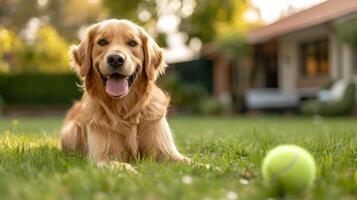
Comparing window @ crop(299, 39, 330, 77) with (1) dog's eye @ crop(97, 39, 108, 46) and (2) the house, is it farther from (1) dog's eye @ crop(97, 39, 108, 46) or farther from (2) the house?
(1) dog's eye @ crop(97, 39, 108, 46)

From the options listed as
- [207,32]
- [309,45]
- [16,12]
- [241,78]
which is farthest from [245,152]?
[16,12]

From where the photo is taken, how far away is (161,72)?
4926 mm

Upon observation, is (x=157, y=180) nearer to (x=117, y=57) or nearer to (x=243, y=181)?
(x=243, y=181)

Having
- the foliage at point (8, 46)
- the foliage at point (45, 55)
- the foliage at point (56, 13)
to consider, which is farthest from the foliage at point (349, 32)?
the foliage at point (56, 13)

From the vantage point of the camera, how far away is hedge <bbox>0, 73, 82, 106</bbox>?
26.1 metres

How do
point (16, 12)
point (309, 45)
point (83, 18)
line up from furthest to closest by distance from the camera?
1. point (83, 18)
2. point (16, 12)
3. point (309, 45)

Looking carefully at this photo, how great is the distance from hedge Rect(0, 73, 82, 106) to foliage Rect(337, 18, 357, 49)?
14089 mm

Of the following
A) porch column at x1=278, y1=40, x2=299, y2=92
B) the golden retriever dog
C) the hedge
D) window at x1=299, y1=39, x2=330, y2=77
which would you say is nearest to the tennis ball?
the golden retriever dog

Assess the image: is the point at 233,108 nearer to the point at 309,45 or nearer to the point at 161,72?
the point at 309,45

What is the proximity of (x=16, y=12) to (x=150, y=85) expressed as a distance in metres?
40.4

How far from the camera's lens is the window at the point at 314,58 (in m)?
21.0

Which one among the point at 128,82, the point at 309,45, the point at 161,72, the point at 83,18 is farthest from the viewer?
the point at 83,18

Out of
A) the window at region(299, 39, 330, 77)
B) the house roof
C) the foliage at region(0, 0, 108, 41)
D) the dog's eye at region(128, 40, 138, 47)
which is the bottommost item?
the window at region(299, 39, 330, 77)

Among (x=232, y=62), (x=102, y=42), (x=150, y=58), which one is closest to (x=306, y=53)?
(x=232, y=62)
